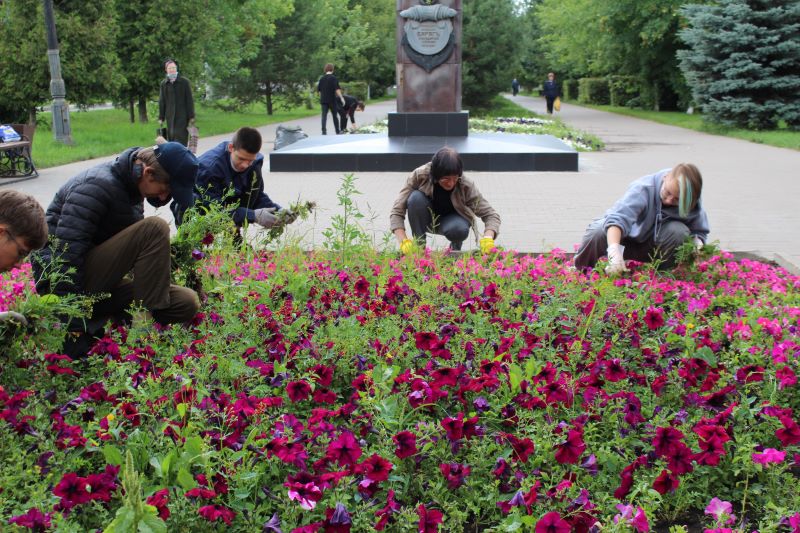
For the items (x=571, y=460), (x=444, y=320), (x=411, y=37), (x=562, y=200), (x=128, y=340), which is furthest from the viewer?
(x=411, y=37)

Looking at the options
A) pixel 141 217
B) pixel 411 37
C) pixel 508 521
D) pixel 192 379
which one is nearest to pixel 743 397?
pixel 508 521

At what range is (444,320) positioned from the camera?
422cm

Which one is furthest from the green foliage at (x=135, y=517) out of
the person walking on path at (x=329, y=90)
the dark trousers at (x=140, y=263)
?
the person walking on path at (x=329, y=90)

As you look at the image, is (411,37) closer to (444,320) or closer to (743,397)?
(444,320)

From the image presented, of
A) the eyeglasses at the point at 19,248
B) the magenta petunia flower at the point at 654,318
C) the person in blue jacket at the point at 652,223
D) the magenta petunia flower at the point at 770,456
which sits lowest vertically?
the magenta petunia flower at the point at 770,456

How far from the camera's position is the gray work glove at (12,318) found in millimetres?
3232

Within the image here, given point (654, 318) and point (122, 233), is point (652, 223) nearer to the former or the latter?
point (654, 318)

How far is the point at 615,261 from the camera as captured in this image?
501cm

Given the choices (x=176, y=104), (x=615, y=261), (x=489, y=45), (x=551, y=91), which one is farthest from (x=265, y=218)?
(x=551, y=91)

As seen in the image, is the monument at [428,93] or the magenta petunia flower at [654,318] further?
the monument at [428,93]

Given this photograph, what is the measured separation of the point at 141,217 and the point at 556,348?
2.16 m

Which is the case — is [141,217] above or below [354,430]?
above

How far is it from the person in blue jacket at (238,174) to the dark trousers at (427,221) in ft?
3.31

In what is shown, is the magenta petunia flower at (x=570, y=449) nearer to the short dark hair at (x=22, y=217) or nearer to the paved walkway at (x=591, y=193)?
the short dark hair at (x=22, y=217)
